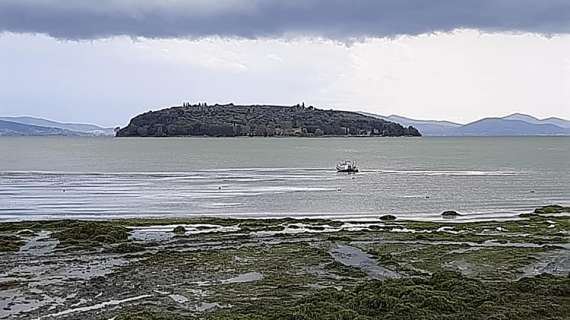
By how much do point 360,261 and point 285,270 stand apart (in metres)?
4.12

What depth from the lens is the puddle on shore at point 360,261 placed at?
2770cm

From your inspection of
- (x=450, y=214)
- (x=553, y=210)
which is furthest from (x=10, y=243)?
(x=553, y=210)

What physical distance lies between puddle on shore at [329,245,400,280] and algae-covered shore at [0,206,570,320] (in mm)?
81

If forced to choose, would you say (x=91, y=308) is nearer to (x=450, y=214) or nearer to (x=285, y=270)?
(x=285, y=270)

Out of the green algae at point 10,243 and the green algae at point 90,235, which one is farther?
the green algae at point 90,235

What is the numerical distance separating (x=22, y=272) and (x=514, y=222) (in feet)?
105

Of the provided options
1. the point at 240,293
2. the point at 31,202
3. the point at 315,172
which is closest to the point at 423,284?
the point at 240,293

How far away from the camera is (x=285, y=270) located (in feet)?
92.9

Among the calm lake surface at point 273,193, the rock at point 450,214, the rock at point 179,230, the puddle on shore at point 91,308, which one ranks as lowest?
the calm lake surface at point 273,193

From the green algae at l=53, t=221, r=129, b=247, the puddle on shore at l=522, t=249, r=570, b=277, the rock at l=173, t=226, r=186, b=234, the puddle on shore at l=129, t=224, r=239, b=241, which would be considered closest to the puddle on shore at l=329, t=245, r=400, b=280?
the puddle on shore at l=522, t=249, r=570, b=277

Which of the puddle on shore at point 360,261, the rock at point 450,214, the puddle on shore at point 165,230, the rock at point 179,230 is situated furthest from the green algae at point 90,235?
the rock at point 450,214

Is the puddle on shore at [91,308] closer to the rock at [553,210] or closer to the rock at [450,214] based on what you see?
the rock at [450,214]

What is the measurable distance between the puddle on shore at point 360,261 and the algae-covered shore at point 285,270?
8cm

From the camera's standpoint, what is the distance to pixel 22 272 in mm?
28219
